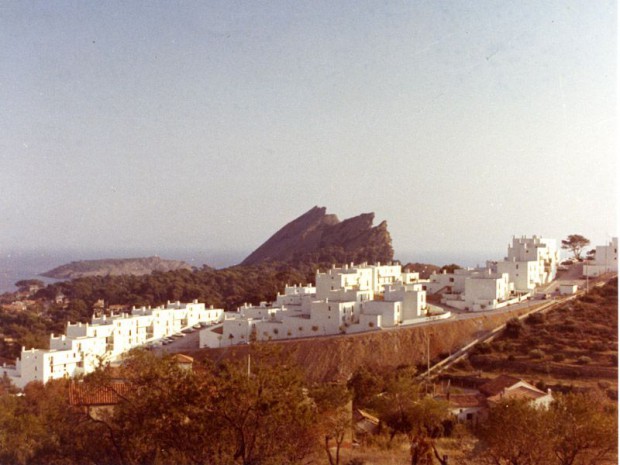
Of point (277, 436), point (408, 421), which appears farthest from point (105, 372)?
point (408, 421)

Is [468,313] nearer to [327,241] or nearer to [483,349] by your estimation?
[483,349]

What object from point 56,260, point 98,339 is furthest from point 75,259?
point 98,339

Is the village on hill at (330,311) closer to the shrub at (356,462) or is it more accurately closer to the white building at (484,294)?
the white building at (484,294)

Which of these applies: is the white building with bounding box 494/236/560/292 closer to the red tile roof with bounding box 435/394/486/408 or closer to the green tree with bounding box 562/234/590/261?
the green tree with bounding box 562/234/590/261

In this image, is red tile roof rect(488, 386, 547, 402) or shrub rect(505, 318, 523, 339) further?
shrub rect(505, 318, 523, 339)

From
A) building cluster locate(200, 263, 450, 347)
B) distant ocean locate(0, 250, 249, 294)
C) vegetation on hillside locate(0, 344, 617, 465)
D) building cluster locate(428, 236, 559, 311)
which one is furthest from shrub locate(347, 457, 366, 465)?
distant ocean locate(0, 250, 249, 294)

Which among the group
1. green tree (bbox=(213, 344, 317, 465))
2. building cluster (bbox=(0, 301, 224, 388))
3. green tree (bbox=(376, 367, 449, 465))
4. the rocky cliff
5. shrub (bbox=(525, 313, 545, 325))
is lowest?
building cluster (bbox=(0, 301, 224, 388))
